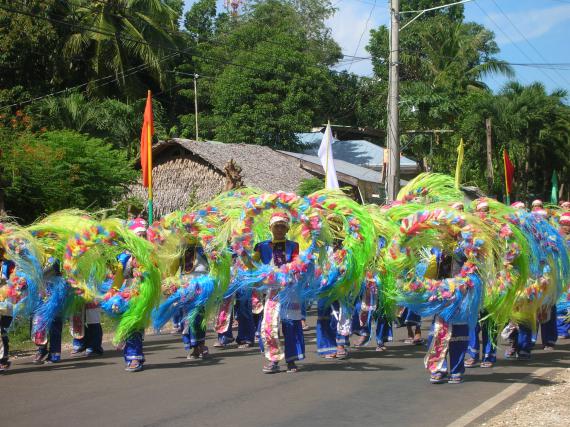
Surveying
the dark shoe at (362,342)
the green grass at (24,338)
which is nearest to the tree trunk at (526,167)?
the green grass at (24,338)

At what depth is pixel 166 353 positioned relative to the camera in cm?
1202

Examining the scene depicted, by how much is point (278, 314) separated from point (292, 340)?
0.36 meters

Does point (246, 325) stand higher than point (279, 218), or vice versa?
point (279, 218)

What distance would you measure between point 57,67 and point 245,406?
2453 centimetres

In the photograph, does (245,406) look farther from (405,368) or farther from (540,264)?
(540,264)

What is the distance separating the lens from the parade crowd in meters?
8.98

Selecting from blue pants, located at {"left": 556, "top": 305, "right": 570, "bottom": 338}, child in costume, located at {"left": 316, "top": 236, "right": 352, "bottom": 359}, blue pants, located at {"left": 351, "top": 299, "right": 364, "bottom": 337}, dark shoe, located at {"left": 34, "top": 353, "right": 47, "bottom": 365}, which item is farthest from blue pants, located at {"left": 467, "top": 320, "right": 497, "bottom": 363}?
dark shoe, located at {"left": 34, "top": 353, "right": 47, "bottom": 365}

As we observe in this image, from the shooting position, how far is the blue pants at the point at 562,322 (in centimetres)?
1244

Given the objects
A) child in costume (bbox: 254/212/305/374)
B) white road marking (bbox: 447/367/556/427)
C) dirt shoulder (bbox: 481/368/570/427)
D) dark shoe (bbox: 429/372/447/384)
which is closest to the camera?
dirt shoulder (bbox: 481/368/570/427)

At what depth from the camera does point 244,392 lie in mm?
8773

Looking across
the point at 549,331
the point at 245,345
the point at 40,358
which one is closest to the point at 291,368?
the point at 245,345

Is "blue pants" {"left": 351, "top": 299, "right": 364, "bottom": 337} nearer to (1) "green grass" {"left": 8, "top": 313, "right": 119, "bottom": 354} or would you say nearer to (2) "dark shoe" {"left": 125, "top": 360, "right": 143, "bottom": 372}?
(2) "dark shoe" {"left": 125, "top": 360, "right": 143, "bottom": 372}

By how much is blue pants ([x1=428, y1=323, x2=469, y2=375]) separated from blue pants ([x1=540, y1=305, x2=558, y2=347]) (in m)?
3.05

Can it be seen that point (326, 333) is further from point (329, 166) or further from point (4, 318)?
point (329, 166)
